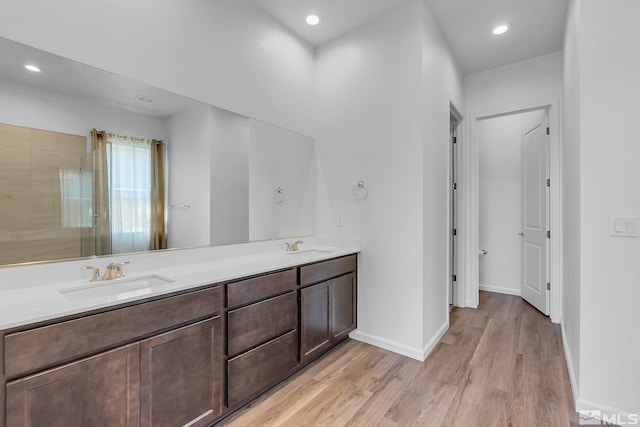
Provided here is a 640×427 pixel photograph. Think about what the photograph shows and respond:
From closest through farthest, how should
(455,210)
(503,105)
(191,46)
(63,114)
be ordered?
(63,114) → (191,46) → (503,105) → (455,210)

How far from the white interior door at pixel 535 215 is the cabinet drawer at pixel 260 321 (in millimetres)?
3078

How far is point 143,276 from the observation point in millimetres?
1710

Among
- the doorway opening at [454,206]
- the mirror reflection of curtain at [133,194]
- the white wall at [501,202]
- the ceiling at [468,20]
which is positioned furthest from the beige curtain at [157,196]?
the white wall at [501,202]

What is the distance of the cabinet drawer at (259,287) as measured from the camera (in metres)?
1.73

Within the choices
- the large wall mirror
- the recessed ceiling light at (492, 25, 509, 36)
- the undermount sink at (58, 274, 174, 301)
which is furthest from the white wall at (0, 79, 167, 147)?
the recessed ceiling light at (492, 25, 509, 36)

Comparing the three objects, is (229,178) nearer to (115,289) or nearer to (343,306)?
(115,289)

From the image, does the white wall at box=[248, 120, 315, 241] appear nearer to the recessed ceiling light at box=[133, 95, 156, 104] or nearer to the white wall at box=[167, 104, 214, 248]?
the white wall at box=[167, 104, 214, 248]

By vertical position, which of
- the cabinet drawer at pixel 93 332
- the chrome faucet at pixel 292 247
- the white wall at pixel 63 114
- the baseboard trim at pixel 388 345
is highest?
the white wall at pixel 63 114

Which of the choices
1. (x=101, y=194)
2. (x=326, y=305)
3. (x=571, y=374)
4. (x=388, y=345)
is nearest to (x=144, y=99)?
(x=101, y=194)

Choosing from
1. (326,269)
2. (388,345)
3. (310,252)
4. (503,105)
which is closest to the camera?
(326,269)

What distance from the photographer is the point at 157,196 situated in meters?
1.98

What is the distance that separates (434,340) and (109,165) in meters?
2.84

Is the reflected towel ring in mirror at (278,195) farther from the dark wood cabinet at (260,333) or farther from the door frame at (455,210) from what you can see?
the door frame at (455,210)

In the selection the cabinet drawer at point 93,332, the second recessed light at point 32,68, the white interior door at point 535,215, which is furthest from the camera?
the white interior door at point 535,215
